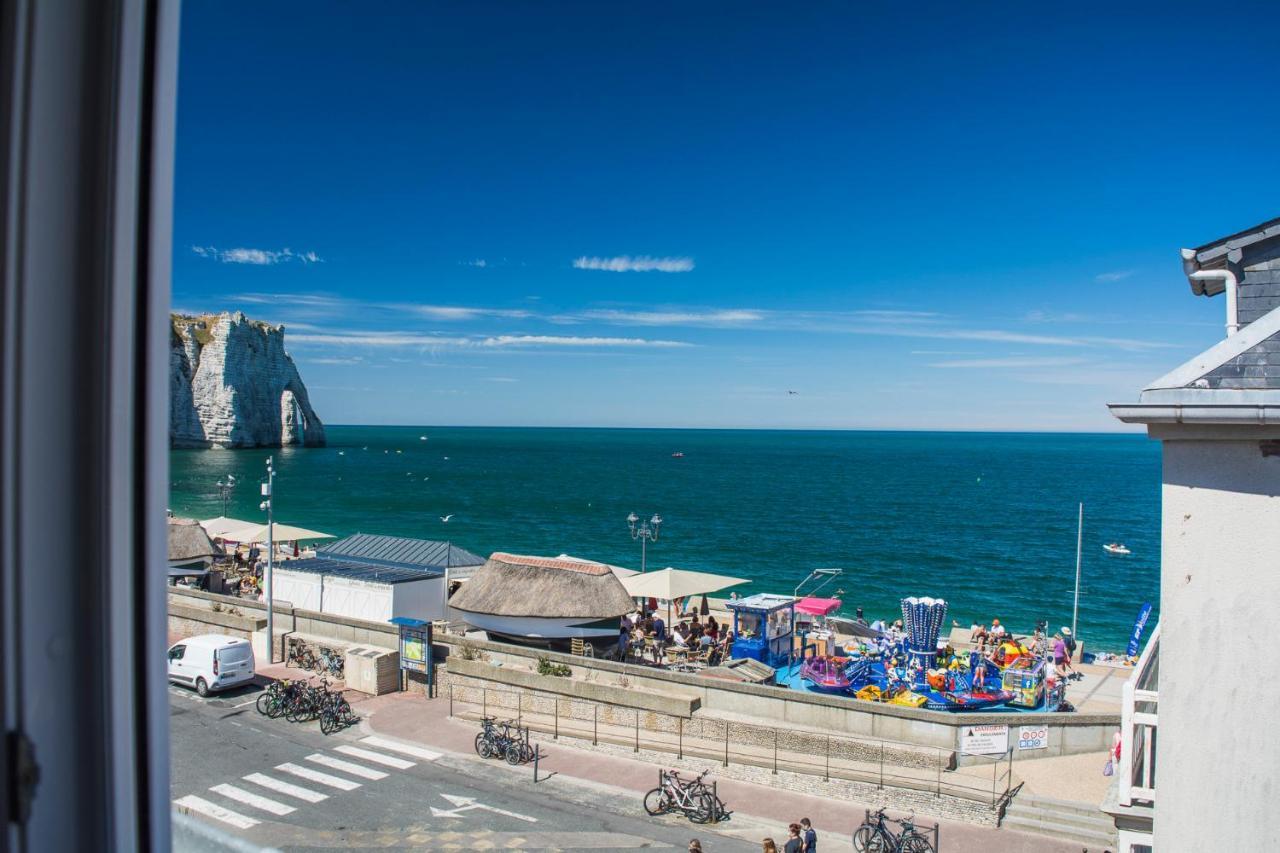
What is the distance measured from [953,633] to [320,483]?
97945 millimetres

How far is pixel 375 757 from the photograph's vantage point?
53.2ft

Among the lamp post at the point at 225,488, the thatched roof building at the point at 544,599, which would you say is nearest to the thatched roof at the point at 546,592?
the thatched roof building at the point at 544,599

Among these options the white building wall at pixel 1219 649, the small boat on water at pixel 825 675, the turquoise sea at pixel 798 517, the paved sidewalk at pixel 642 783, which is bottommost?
the turquoise sea at pixel 798 517

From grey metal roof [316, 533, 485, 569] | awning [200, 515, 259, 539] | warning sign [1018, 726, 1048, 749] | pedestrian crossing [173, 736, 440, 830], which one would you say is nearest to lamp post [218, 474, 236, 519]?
awning [200, 515, 259, 539]

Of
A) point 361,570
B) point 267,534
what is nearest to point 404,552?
point 361,570

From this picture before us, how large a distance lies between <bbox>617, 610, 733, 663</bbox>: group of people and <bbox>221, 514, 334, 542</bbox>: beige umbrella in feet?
41.8

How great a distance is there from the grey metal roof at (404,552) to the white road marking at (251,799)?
1092cm

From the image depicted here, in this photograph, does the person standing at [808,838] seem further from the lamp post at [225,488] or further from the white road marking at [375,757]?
the lamp post at [225,488]

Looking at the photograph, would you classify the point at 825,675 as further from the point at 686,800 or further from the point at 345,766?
the point at 345,766

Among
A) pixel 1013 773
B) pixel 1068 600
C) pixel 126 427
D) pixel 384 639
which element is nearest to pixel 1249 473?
pixel 126 427

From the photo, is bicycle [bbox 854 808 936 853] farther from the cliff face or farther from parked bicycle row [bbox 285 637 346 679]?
the cliff face

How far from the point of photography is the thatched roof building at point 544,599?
20.7 m

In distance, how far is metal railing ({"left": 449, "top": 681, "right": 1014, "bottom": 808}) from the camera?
15216mm

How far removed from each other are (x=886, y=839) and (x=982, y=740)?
424 centimetres
